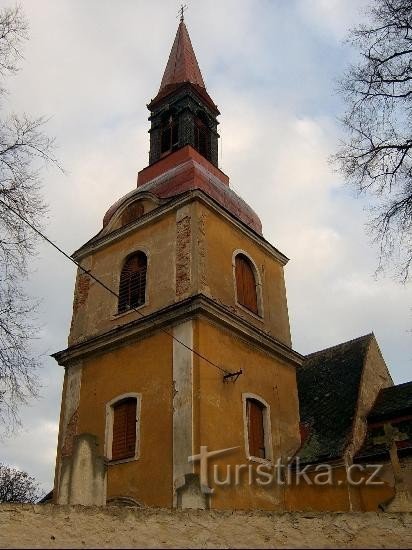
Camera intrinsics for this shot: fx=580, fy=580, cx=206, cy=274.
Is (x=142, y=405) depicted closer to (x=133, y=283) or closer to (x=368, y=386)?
(x=133, y=283)

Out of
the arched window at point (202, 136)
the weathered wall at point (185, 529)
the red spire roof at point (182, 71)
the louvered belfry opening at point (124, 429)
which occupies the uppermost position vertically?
the red spire roof at point (182, 71)

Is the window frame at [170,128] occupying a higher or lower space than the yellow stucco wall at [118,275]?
higher

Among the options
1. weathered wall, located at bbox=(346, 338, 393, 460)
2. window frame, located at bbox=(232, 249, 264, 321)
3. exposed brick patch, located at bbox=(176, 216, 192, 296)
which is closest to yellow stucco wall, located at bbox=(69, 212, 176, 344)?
exposed brick patch, located at bbox=(176, 216, 192, 296)

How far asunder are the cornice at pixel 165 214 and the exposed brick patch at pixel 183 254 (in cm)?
65

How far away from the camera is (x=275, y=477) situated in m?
14.3

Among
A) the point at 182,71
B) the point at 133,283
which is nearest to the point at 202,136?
the point at 182,71

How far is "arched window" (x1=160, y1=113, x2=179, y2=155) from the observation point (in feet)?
66.2

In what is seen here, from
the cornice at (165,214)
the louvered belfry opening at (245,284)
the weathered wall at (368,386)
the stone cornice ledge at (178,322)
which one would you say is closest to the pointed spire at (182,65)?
the cornice at (165,214)

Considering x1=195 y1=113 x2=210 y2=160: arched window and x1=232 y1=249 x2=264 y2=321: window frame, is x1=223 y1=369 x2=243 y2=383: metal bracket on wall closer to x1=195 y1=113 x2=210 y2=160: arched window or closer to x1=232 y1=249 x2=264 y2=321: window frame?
x1=232 y1=249 x2=264 y2=321: window frame

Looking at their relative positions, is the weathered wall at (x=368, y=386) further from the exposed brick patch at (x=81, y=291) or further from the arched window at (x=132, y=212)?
the exposed brick patch at (x=81, y=291)

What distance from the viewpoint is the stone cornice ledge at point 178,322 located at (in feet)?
45.9

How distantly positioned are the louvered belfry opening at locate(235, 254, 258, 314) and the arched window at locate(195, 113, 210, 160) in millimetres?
5177

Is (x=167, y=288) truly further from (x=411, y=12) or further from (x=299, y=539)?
(x=299, y=539)

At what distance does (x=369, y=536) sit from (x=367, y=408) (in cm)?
1077
